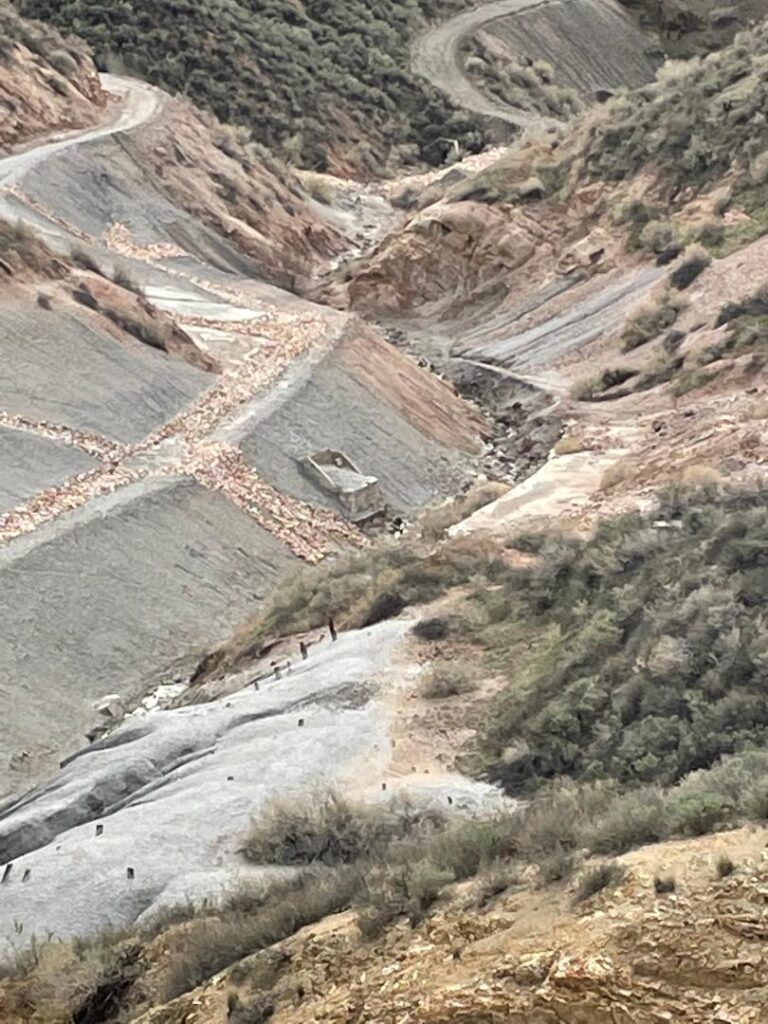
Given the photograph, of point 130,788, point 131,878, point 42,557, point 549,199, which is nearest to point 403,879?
point 131,878

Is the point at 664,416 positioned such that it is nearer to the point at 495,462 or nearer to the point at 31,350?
the point at 495,462

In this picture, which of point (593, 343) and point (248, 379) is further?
point (593, 343)

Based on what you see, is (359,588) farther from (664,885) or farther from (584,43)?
(584,43)

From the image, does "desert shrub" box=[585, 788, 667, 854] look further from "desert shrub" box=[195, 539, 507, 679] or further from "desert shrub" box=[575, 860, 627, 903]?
"desert shrub" box=[195, 539, 507, 679]

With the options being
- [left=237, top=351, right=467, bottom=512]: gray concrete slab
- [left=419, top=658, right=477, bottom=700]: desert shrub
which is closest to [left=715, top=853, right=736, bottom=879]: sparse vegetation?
[left=419, top=658, right=477, bottom=700]: desert shrub

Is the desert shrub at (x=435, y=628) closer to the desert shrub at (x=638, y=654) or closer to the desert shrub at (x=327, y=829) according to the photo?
the desert shrub at (x=638, y=654)


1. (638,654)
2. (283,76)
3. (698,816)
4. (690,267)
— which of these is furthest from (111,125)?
(698,816)
